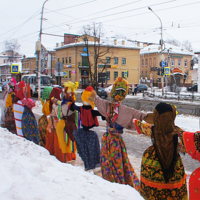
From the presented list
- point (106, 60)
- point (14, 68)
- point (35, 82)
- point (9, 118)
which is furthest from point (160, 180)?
point (106, 60)

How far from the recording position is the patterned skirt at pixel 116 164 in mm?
3410

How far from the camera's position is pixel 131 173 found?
3480 millimetres

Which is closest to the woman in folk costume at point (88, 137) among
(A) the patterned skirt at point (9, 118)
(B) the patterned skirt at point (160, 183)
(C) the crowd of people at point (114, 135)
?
(C) the crowd of people at point (114, 135)

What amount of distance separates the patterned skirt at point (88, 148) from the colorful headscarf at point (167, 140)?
191 cm

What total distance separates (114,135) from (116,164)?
42cm

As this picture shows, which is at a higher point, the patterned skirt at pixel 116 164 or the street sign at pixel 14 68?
the street sign at pixel 14 68

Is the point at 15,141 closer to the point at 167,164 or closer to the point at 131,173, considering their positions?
the point at 131,173

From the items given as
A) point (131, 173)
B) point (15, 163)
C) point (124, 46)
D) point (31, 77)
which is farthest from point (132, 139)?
point (124, 46)

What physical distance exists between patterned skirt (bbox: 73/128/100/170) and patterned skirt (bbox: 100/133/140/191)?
657 mm

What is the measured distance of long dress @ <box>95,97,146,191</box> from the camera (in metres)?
3.39

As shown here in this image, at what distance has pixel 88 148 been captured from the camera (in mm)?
4184

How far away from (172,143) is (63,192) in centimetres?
123

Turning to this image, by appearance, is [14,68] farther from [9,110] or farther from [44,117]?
[44,117]

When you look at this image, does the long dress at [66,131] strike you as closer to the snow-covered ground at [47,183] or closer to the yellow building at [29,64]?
the snow-covered ground at [47,183]
